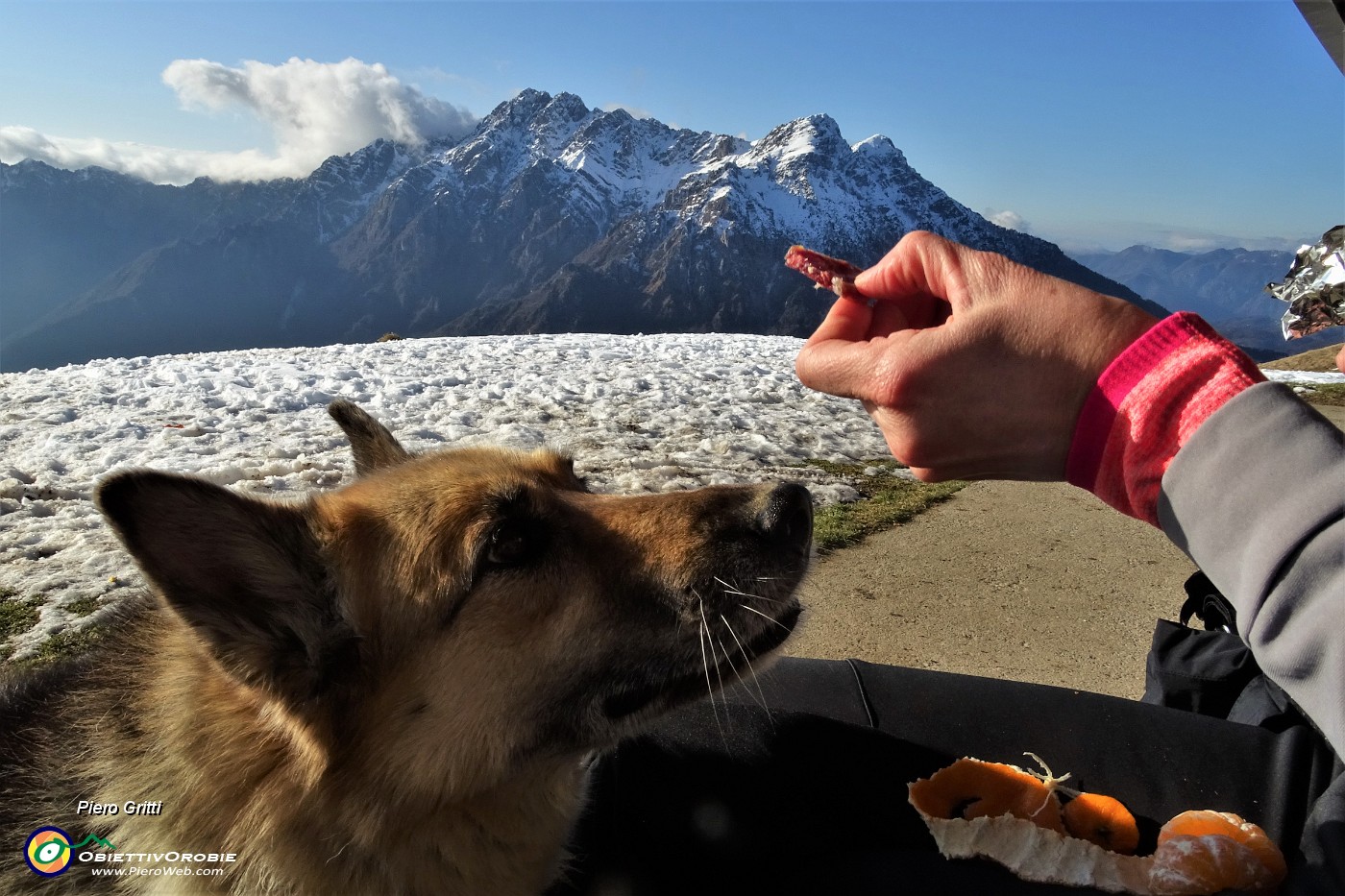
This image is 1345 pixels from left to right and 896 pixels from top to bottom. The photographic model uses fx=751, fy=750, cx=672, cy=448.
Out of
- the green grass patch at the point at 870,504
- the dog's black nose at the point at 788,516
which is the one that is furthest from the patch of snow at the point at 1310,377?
the dog's black nose at the point at 788,516

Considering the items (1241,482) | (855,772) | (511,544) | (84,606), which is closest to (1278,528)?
(1241,482)

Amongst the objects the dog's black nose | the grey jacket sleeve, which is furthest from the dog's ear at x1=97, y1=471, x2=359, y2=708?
the grey jacket sleeve

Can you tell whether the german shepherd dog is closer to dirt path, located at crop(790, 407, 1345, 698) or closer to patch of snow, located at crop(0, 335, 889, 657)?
dirt path, located at crop(790, 407, 1345, 698)

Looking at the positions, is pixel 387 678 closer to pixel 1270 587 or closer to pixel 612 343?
pixel 1270 587

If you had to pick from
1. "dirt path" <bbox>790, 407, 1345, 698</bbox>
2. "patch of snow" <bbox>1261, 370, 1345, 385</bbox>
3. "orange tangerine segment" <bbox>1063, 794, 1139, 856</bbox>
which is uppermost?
"orange tangerine segment" <bbox>1063, 794, 1139, 856</bbox>

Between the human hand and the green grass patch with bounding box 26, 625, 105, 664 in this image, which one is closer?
the human hand

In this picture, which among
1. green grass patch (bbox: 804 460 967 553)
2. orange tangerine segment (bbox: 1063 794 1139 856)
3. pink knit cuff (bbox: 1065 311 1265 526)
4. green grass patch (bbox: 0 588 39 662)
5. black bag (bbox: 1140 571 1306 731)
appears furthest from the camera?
green grass patch (bbox: 804 460 967 553)

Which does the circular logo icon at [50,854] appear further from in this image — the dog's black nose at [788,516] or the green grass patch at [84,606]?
the green grass patch at [84,606]

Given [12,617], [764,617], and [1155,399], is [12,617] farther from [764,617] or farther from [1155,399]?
[1155,399]
